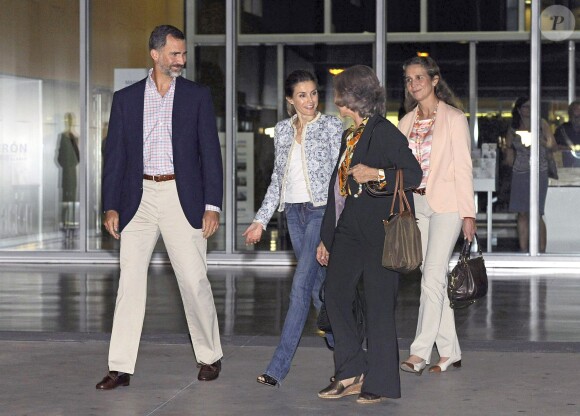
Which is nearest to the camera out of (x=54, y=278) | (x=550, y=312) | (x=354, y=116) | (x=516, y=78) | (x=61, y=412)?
(x=61, y=412)

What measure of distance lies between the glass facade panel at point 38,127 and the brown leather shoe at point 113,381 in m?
9.17

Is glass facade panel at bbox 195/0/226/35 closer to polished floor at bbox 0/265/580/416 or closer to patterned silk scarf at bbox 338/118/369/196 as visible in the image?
polished floor at bbox 0/265/580/416

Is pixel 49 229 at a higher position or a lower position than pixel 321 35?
lower

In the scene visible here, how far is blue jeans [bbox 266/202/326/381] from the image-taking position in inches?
262

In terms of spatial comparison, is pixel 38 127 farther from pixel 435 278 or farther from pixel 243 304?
pixel 435 278

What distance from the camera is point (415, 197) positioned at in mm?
7336

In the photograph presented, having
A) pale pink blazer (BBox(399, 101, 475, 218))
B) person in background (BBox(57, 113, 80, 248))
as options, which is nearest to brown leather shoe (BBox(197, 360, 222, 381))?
pale pink blazer (BBox(399, 101, 475, 218))

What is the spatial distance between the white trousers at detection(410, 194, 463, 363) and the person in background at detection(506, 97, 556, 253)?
25.3 feet

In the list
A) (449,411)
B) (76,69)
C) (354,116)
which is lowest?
(449,411)

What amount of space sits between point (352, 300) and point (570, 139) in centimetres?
919

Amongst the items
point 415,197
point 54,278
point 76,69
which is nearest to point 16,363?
point 415,197

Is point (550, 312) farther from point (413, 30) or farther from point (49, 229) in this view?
point (49, 229)

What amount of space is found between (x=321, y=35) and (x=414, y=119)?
8839mm

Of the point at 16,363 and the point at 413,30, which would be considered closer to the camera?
the point at 16,363
